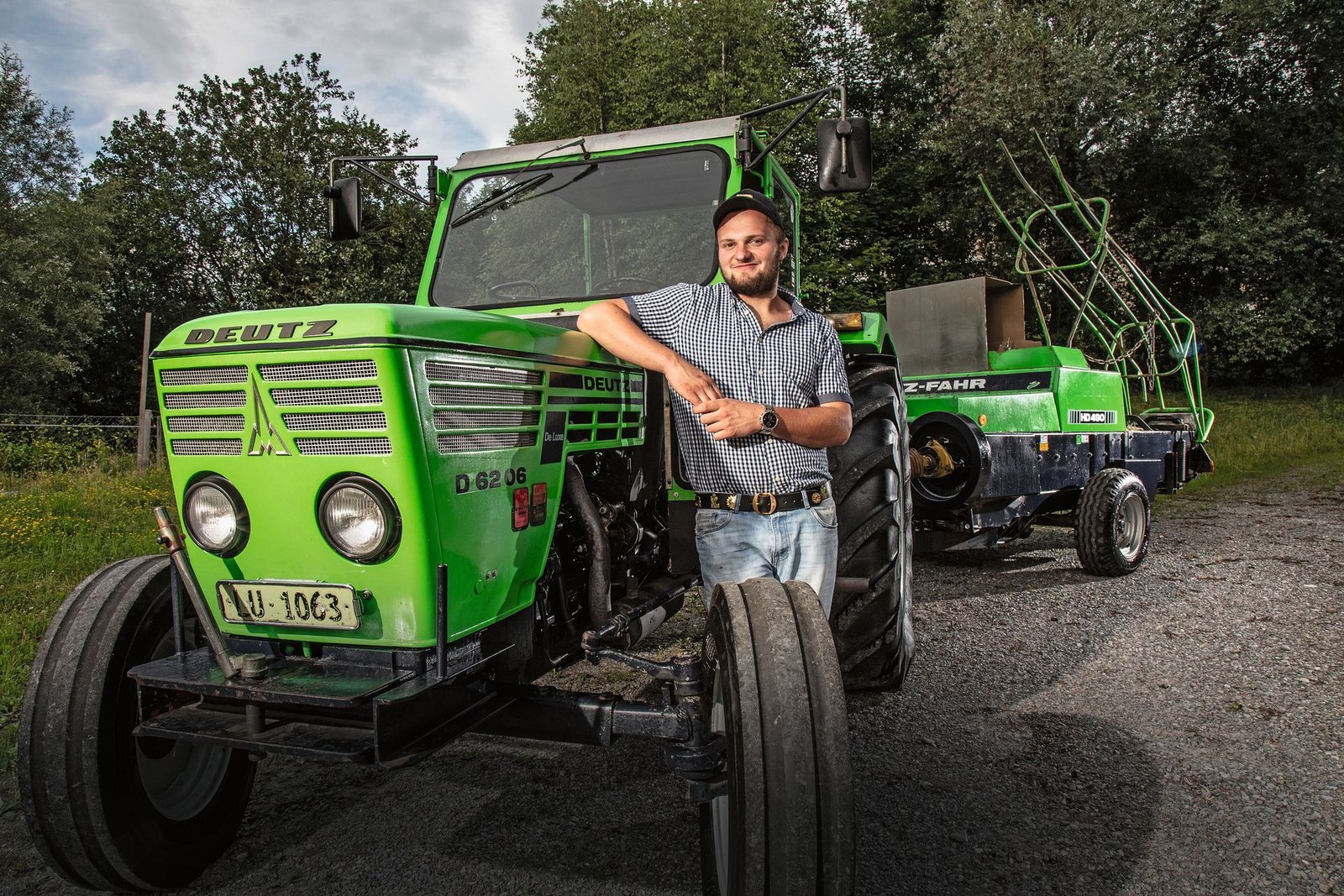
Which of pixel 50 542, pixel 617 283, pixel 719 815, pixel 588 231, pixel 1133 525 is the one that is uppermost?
pixel 588 231

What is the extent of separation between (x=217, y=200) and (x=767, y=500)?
102ft

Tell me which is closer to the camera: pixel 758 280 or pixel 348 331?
pixel 348 331

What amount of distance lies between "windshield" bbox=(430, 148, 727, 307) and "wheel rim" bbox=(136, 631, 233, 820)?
1.90 meters

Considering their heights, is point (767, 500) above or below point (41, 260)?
below

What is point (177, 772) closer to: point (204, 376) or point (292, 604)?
point (292, 604)

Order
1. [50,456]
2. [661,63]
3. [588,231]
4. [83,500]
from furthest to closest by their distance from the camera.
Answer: [661,63], [50,456], [83,500], [588,231]

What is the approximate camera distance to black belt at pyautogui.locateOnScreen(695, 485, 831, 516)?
2516 mm

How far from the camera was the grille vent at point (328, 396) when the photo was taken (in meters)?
2.05

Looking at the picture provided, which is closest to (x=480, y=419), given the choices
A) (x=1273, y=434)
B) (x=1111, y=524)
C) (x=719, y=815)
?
(x=719, y=815)

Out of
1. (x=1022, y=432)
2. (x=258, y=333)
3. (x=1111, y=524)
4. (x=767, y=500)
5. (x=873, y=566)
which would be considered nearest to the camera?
(x=258, y=333)

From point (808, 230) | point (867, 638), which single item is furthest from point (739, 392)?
point (808, 230)

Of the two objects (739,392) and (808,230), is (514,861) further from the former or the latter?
(808,230)

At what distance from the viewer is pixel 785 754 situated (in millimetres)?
1890

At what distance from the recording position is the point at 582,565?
2811mm
